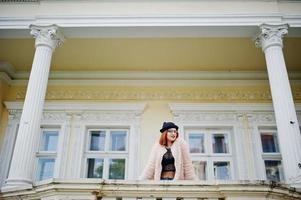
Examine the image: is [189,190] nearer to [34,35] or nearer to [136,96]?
[34,35]

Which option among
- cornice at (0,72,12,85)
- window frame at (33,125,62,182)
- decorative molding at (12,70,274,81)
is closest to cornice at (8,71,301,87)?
decorative molding at (12,70,274,81)

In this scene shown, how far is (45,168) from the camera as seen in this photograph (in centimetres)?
910

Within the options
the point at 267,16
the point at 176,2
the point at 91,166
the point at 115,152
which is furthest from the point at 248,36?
the point at 91,166

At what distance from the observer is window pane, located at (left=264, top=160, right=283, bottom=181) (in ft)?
28.9

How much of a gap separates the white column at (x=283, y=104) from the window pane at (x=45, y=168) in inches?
226

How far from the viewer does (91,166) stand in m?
9.10

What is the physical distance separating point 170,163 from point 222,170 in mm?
4823

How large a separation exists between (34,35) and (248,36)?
468 cm

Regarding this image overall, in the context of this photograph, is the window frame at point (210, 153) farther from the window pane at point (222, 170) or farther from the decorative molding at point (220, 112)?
the decorative molding at point (220, 112)

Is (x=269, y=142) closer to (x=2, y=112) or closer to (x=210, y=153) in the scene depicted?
(x=210, y=153)

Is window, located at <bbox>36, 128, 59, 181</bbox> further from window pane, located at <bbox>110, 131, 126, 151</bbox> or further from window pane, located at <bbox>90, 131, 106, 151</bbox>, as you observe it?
window pane, located at <bbox>110, 131, 126, 151</bbox>

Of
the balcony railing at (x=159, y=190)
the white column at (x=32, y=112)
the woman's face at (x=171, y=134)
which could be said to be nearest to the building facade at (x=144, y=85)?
the white column at (x=32, y=112)

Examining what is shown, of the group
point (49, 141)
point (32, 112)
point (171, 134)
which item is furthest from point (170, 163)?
point (49, 141)

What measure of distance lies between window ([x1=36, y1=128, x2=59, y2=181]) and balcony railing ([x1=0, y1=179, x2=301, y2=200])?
5293 mm
